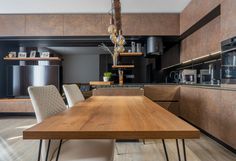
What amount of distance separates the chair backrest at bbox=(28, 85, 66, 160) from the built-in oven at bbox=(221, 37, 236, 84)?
2110mm

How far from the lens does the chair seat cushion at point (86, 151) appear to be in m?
1.32

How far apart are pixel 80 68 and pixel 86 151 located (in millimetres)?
4926

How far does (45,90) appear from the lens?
5.37ft

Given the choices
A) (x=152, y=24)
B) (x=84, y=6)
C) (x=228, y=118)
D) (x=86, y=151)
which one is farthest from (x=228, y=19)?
(x=84, y=6)

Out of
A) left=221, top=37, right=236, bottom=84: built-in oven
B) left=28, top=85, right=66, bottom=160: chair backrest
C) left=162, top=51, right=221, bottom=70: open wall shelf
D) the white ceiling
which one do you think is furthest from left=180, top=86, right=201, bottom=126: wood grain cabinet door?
left=28, top=85, right=66, bottom=160: chair backrest

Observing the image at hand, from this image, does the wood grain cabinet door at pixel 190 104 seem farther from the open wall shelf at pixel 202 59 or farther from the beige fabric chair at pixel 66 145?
the beige fabric chair at pixel 66 145

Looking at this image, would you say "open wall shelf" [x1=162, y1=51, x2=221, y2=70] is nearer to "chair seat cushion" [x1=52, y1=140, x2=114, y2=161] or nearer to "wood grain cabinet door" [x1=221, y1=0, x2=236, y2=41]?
"wood grain cabinet door" [x1=221, y1=0, x2=236, y2=41]

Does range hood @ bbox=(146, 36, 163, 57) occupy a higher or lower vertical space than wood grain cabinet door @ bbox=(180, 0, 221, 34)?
lower

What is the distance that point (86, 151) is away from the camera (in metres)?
1.42

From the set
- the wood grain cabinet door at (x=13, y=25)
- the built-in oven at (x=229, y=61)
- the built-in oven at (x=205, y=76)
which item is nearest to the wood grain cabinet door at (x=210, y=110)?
the built-in oven at (x=229, y=61)

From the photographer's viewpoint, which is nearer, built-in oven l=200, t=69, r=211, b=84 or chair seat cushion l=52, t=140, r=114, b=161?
chair seat cushion l=52, t=140, r=114, b=161

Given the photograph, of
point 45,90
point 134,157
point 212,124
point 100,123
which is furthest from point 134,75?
point 100,123

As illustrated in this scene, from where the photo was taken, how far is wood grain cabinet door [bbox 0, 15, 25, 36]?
510 centimetres

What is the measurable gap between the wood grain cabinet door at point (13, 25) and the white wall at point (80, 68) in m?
1.45
